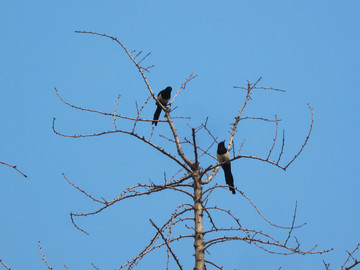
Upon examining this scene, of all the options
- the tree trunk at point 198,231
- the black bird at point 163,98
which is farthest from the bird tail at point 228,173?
the tree trunk at point 198,231

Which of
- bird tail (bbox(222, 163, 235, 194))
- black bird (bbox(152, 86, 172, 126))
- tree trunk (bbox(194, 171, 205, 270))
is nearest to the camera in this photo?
tree trunk (bbox(194, 171, 205, 270))

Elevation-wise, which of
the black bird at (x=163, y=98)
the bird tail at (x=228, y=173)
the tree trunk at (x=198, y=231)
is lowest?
the tree trunk at (x=198, y=231)

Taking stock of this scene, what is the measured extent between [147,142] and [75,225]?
94cm

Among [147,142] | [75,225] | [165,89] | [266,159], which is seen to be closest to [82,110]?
[147,142]

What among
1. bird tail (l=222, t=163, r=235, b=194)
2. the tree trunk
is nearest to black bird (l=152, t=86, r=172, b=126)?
bird tail (l=222, t=163, r=235, b=194)

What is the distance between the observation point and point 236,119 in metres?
5.78

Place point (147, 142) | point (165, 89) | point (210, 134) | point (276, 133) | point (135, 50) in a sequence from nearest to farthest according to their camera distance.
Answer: point (276, 133) → point (147, 142) → point (135, 50) → point (210, 134) → point (165, 89)

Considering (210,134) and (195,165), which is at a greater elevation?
(210,134)

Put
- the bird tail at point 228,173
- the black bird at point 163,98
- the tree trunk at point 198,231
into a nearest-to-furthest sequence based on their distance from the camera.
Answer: the tree trunk at point 198,231
the bird tail at point 228,173
the black bird at point 163,98

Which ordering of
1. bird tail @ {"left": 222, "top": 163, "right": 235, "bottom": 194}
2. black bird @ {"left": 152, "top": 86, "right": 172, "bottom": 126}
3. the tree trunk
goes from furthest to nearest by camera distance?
black bird @ {"left": 152, "top": 86, "right": 172, "bottom": 126} → bird tail @ {"left": 222, "top": 163, "right": 235, "bottom": 194} → the tree trunk

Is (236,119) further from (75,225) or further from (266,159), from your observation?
(75,225)

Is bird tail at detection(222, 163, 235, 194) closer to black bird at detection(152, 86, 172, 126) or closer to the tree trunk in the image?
black bird at detection(152, 86, 172, 126)

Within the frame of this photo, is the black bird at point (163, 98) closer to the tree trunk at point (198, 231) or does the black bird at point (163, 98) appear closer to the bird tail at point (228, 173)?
the bird tail at point (228, 173)

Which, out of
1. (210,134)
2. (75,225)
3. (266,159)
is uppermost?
(210,134)
